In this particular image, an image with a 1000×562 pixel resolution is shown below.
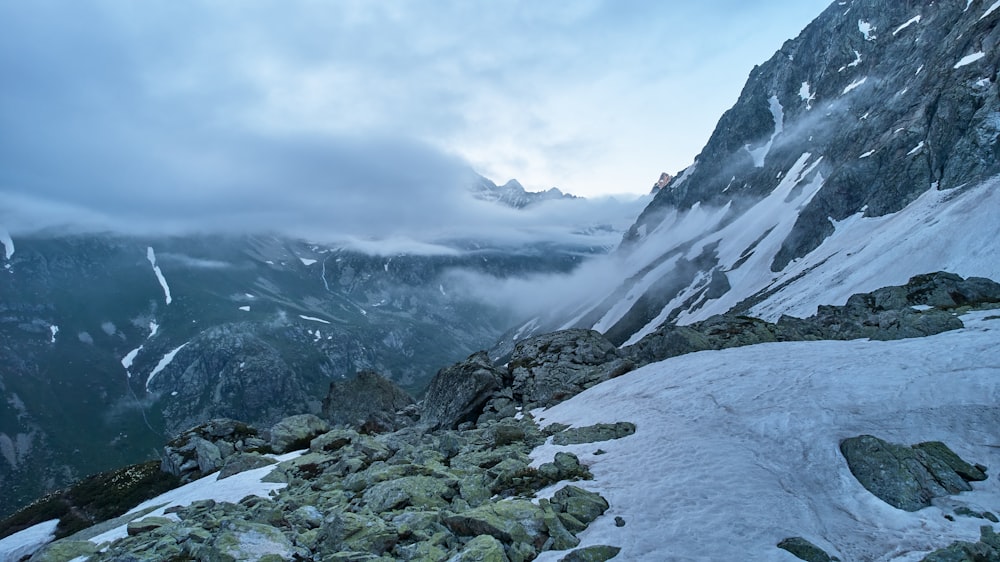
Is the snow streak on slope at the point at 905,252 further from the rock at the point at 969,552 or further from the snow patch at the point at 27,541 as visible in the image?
the snow patch at the point at 27,541

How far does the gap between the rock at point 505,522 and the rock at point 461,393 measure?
27.2m

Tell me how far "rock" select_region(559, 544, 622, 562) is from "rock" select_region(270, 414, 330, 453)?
1414 inches

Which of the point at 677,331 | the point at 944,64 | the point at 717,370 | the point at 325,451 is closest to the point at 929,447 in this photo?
the point at 717,370

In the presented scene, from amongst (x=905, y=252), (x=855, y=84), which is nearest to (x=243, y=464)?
(x=905, y=252)

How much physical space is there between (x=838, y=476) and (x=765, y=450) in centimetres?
253

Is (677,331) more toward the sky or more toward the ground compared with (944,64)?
more toward the ground

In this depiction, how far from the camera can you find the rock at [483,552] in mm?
12812

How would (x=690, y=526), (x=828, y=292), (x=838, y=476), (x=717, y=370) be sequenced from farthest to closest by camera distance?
1. (x=828, y=292)
2. (x=717, y=370)
3. (x=838, y=476)
4. (x=690, y=526)

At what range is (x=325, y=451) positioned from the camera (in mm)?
36719

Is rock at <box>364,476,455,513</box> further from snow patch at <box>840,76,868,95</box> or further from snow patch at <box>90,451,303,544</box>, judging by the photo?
snow patch at <box>840,76,868,95</box>

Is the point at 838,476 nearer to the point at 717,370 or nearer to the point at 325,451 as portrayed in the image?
the point at 717,370

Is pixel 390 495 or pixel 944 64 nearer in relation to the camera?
pixel 390 495

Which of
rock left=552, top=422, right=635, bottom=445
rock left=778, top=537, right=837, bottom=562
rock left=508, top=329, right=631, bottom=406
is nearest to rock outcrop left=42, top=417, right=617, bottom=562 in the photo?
rock left=552, top=422, right=635, bottom=445

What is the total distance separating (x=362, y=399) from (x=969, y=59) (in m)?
151
